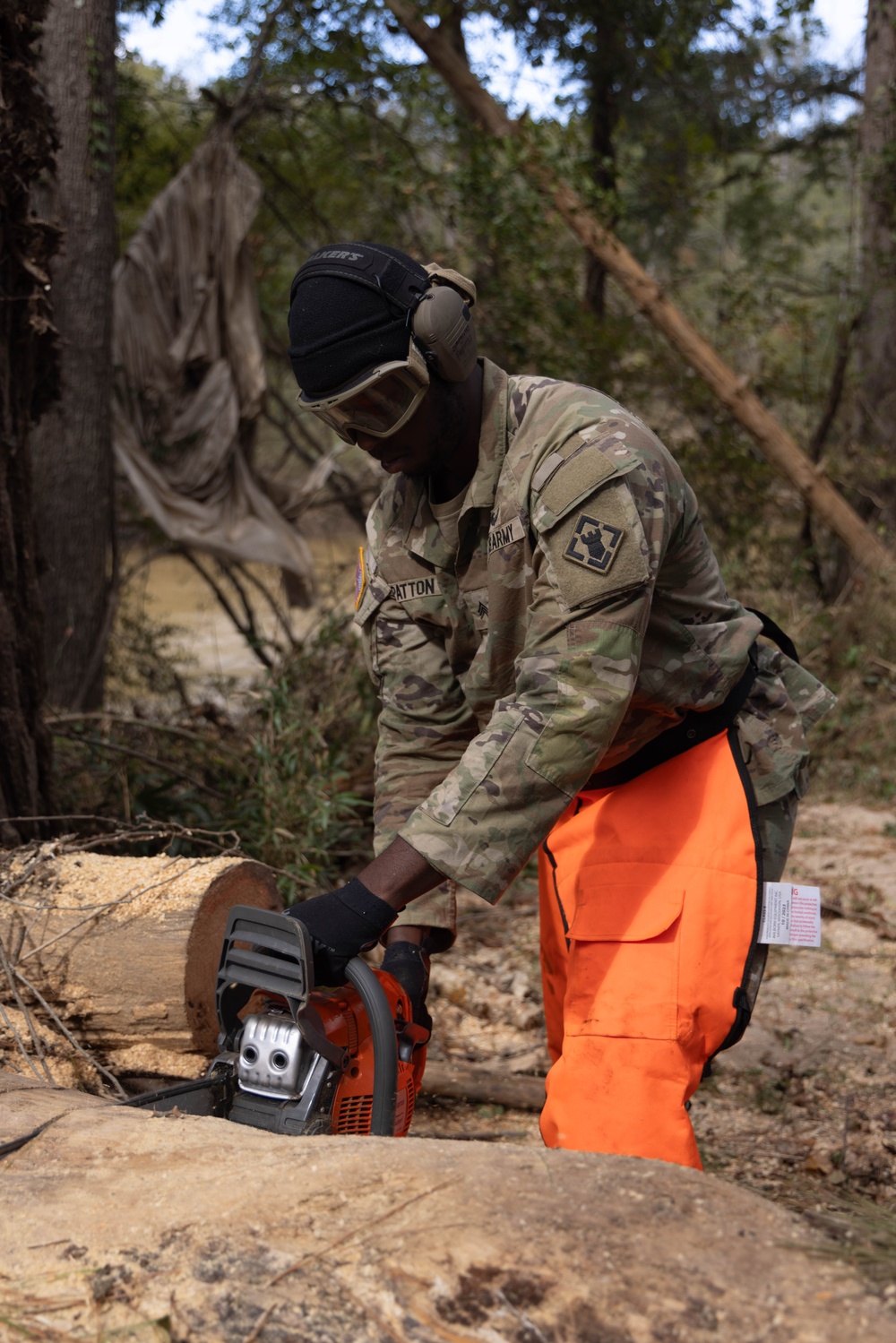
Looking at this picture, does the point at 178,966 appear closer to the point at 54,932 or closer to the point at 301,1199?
the point at 54,932

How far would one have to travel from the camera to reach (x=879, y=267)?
8.30m

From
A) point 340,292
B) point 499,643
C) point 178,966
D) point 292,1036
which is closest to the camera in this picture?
point 292,1036

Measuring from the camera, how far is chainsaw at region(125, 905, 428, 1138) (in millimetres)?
Result: 1723

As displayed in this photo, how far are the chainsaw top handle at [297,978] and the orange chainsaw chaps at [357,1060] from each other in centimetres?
8

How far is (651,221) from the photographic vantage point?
956 centimetres

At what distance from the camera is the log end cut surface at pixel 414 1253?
1192 mm

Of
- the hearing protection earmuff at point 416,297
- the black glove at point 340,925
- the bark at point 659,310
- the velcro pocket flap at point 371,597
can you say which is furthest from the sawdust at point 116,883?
the bark at point 659,310

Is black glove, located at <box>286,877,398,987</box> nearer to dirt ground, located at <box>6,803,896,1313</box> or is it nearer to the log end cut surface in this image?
the log end cut surface

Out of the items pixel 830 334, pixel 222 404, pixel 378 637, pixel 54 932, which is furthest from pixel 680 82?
pixel 54 932

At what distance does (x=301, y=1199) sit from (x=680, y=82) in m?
9.85

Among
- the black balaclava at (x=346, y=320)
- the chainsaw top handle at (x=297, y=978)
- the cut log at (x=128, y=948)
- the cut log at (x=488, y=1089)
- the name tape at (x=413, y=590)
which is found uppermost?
the black balaclava at (x=346, y=320)

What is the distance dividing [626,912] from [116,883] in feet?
3.99

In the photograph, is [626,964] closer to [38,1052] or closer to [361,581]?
[361,581]

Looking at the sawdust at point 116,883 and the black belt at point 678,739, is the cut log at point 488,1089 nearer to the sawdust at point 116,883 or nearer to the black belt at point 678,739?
the sawdust at point 116,883
